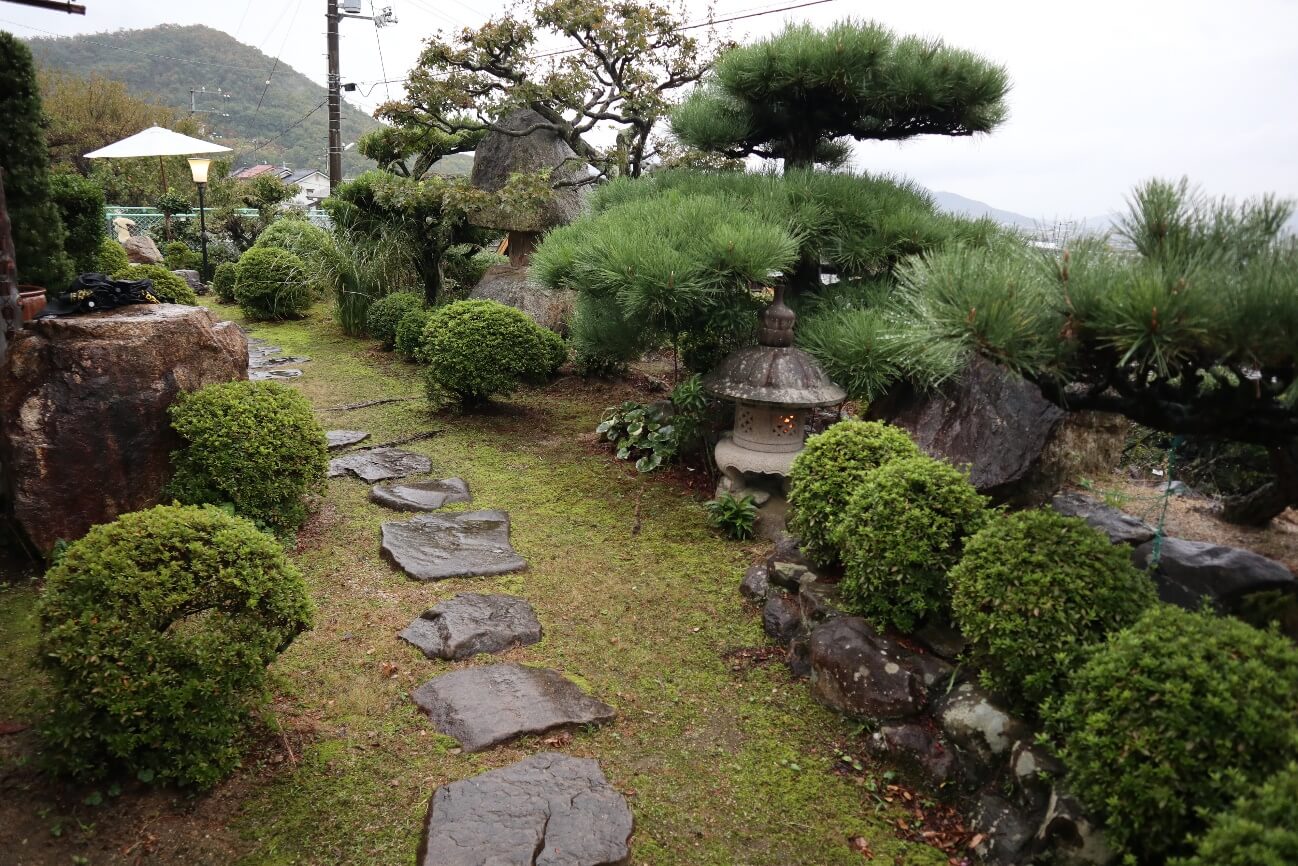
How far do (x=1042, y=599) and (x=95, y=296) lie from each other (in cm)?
484

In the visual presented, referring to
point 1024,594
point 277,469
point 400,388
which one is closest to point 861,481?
point 1024,594

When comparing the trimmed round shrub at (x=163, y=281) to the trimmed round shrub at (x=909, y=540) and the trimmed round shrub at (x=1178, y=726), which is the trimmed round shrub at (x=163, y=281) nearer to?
the trimmed round shrub at (x=909, y=540)

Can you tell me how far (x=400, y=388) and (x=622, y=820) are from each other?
21.3ft

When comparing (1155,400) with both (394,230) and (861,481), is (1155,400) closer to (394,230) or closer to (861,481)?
(861,481)

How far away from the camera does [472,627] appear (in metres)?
3.74

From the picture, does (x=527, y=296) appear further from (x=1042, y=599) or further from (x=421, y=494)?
(x=1042, y=599)

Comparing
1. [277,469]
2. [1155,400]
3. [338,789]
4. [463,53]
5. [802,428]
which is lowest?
[338,789]

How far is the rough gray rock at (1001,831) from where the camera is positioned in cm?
244

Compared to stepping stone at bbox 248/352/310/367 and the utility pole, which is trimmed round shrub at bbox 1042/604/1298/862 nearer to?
stepping stone at bbox 248/352/310/367

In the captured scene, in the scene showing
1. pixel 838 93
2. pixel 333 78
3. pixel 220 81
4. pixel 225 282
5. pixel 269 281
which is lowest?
pixel 225 282

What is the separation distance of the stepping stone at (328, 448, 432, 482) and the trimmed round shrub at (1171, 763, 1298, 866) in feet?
16.7

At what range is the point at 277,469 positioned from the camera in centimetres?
446

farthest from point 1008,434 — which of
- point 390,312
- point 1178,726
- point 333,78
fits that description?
point 333,78

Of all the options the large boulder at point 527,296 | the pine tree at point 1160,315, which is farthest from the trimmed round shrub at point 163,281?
the pine tree at point 1160,315
